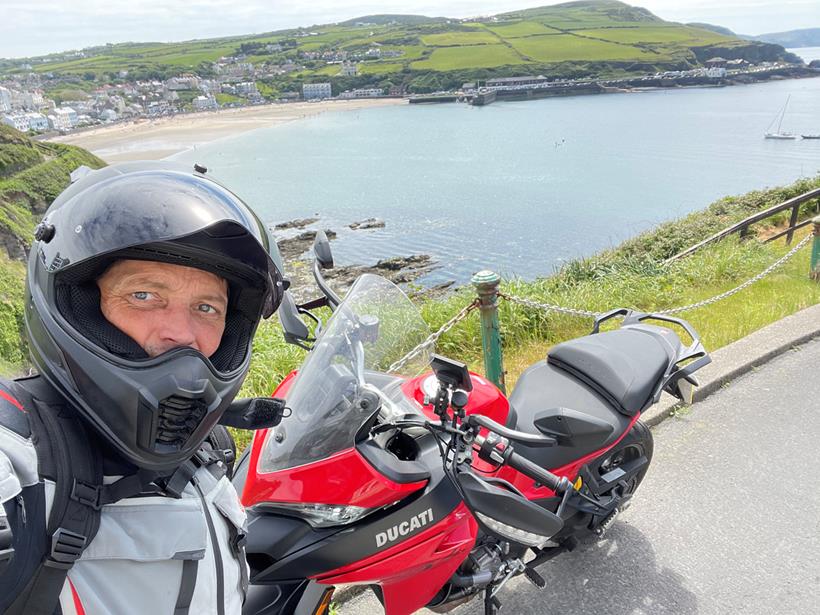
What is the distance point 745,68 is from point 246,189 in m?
89.9

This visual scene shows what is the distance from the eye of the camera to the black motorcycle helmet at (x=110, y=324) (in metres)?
1.11

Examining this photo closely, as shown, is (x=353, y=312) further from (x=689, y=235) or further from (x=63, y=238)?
(x=689, y=235)

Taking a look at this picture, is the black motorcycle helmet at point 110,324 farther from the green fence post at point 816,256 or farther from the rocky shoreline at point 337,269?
the rocky shoreline at point 337,269

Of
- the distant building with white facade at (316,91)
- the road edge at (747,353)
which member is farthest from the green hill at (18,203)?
the distant building with white facade at (316,91)

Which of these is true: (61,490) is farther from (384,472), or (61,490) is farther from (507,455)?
(507,455)

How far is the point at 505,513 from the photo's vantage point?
167 centimetres

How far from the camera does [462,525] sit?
1.86 meters

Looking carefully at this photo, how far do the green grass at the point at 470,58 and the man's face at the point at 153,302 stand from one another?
104 metres

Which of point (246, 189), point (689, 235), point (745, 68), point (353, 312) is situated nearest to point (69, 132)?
point (246, 189)

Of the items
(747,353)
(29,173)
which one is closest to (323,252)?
(747,353)

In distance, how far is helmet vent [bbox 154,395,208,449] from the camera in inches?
44.3

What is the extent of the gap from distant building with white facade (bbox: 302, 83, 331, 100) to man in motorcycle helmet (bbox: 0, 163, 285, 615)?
Result: 106029 millimetres

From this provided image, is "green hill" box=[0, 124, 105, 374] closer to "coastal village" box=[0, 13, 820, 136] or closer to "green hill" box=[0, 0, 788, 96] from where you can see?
"coastal village" box=[0, 13, 820, 136]

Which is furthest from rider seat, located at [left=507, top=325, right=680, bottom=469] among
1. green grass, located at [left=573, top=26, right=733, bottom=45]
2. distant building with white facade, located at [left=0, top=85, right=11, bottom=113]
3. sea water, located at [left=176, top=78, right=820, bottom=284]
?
green grass, located at [left=573, top=26, right=733, bottom=45]
